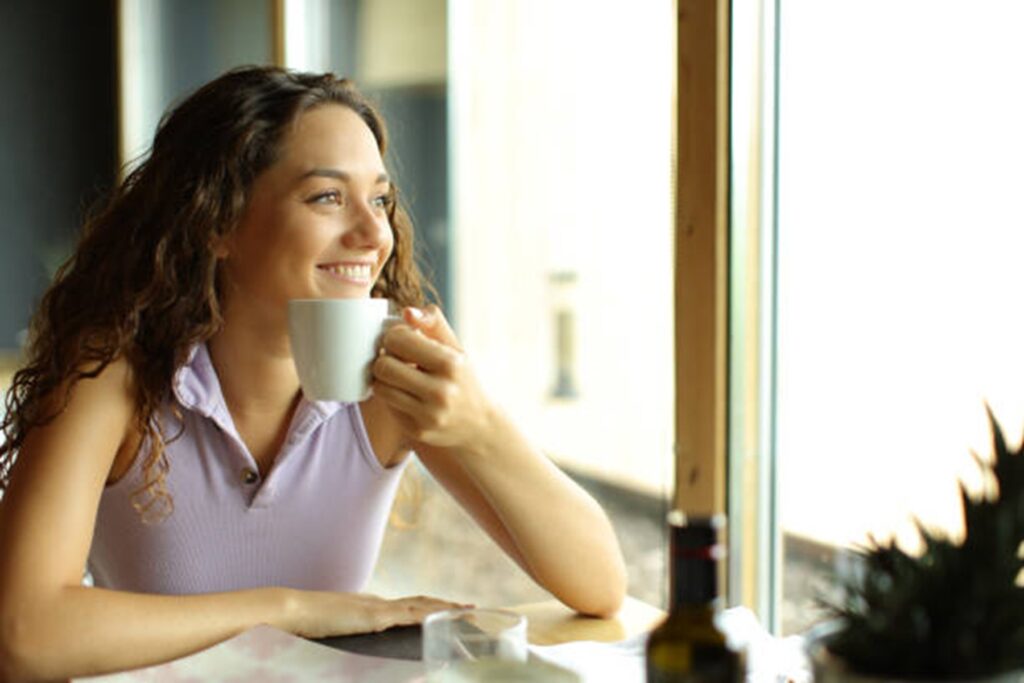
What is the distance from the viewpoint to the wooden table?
3.71 ft

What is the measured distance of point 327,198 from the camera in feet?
4.55

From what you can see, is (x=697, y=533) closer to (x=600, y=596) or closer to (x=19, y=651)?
(x=600, y=596)

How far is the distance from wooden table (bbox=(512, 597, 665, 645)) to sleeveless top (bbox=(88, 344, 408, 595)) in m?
0.33

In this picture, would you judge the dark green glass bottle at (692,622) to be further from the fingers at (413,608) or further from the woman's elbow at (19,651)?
the woman's elbow at (19,651)

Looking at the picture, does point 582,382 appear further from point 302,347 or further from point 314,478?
point 302,347

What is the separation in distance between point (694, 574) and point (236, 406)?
932 millimetres

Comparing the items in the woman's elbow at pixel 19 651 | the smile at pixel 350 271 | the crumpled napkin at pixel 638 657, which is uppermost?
the smile at pixel 350 271

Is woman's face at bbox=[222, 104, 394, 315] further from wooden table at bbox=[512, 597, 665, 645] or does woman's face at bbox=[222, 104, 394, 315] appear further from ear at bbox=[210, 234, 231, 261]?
wooden table at bbox=[512, 597, 665, 645]

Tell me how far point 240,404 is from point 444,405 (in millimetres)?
432

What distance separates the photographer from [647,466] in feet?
8.30

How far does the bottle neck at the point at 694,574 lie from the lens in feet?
2.02

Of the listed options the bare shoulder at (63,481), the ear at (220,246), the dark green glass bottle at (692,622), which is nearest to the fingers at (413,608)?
the bare shoulder at (63,481)

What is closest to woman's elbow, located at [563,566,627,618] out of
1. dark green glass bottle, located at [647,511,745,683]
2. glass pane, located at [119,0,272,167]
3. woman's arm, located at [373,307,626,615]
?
woman's arm, located at [373,307,626,615]

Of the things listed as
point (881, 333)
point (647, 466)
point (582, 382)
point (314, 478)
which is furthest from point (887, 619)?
point (582, 382)
